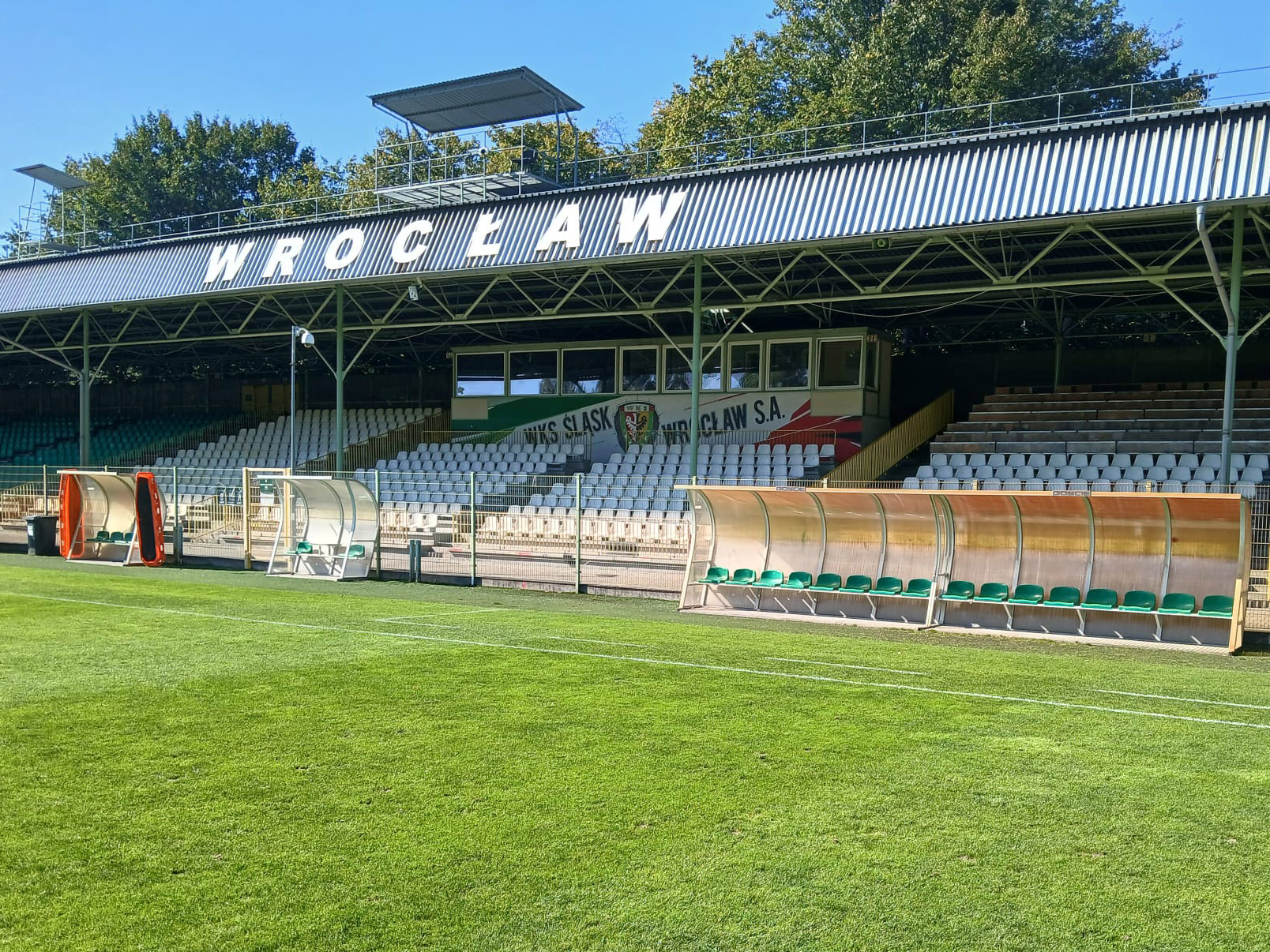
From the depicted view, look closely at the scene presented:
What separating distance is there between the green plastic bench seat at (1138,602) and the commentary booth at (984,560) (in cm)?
3

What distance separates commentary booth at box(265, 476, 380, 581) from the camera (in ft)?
64.6

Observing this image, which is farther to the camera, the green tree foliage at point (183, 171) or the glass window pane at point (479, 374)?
the green tree foliage at point (183, 171)

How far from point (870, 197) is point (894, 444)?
8135mm

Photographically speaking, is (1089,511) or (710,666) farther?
(1089,511)

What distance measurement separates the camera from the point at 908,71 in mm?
42000

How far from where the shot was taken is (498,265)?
21.8 metres

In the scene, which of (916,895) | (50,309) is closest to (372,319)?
(50,309)

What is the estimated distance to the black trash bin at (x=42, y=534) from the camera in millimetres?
24438

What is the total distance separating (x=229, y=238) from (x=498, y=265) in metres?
8.59

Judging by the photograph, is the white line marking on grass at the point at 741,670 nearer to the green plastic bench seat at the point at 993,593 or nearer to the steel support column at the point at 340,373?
the green plastic bench seat at the point at 993,593

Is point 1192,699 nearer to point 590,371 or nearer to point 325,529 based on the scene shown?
point 325,529

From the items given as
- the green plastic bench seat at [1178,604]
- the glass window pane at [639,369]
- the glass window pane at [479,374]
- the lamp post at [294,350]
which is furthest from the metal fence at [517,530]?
the glass window pane at [479,374]

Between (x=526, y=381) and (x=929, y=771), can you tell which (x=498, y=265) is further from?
(x=929, y=771)

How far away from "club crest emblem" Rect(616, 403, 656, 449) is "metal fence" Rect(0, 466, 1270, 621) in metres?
7.40
